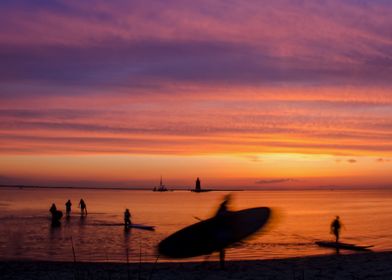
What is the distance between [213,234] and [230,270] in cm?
986

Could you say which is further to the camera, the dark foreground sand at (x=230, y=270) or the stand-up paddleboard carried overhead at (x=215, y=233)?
the dark foreground sand at (x=230, y=270)

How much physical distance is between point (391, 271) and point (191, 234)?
36.0ft

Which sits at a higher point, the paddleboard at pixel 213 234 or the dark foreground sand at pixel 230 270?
the paddleboard at pixel 213 234

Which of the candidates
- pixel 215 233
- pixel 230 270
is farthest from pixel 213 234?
pixel 230 270

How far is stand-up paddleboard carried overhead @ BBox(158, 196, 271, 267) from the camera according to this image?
664cm

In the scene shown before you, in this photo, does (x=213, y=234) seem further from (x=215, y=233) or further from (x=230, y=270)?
(x=230, y=270)

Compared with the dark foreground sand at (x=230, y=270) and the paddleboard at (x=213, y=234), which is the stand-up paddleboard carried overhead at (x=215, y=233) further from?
the dark foreground sand at (x=230, y=270)

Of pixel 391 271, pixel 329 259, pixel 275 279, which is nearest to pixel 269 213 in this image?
pixel 275 279

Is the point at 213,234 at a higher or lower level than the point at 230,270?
higher

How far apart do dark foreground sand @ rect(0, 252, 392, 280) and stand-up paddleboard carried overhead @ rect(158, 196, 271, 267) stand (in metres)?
6.53

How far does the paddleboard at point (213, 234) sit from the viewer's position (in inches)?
261

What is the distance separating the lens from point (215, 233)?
23.9 feet

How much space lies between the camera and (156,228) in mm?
37938

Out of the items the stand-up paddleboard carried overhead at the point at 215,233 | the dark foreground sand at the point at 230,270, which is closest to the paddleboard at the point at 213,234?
the stand-up paddleboard carried overhead at the point at 215,233
